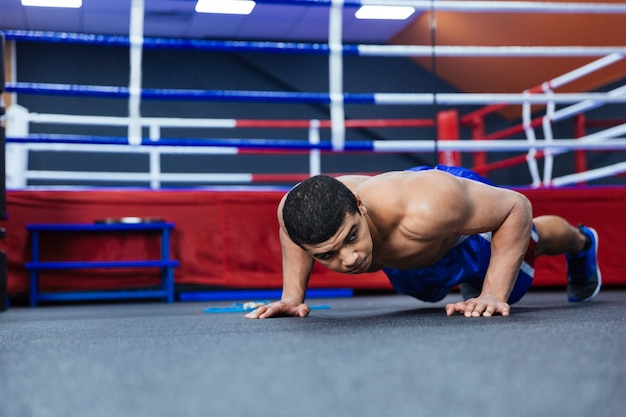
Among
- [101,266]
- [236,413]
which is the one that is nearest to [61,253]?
[101,266]

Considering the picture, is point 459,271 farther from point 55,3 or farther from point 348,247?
point 55,3

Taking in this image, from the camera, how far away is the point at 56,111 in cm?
761

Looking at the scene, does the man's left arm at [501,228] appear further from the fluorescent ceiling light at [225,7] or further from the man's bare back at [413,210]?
the fluorescent ceiling light at [225,7]

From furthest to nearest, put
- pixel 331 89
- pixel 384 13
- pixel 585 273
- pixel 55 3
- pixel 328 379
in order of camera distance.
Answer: pixel 384 13 → pixel 55 3 → pixel 331 89 → pixel 585 273 → pixel 328 379

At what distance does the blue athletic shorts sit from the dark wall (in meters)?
5.64

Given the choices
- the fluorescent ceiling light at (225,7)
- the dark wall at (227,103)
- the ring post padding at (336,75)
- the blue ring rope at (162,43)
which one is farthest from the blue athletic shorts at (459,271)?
the dark wall at (227,103)

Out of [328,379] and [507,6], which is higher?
[507,6]

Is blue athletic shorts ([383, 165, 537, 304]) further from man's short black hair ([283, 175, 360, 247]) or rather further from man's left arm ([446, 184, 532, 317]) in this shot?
man's short black hair ([283, 175, 360, 247])

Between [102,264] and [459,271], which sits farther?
[102,264]

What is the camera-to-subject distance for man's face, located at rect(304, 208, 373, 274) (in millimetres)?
1472

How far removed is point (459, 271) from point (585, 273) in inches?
24.1

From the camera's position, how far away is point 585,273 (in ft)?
7.79

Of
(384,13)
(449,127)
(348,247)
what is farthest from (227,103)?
(348,247)

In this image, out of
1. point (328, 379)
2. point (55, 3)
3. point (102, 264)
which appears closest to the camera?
point (328, 379)
